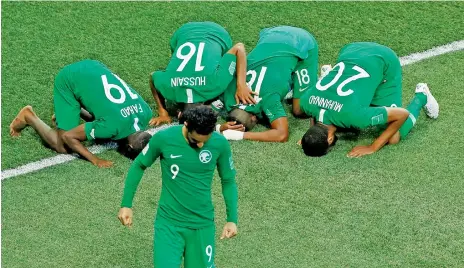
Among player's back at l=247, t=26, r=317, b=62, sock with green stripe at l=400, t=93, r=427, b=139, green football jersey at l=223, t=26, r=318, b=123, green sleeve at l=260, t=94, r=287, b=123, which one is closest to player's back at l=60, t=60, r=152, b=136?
green football jersey at l=223, t=26, r=318, b=123

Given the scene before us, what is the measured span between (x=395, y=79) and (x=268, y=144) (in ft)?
4.42

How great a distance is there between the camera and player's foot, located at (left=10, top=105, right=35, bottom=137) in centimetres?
1134

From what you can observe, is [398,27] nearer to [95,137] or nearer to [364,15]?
[364,15]

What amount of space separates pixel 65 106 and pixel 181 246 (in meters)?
3.00

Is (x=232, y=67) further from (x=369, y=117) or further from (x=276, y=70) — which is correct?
(x=369, y=117)

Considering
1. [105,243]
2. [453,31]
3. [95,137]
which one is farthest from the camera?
[453,31]

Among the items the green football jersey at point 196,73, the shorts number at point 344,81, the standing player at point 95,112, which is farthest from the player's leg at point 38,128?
the shorts number at point 344,81

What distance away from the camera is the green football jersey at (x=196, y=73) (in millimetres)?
11305

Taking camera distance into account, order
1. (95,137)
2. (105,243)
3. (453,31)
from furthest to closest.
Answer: (453,31)
(95,137)
(105,243)

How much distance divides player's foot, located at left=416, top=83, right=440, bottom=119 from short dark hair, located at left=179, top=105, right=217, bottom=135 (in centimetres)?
413

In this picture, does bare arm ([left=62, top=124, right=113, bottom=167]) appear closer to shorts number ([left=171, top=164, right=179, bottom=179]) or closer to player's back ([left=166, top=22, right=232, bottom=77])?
player's back ([left=166, top=22, right=232, bottom=77])

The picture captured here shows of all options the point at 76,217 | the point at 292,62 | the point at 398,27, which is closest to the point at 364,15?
the point at 398,27

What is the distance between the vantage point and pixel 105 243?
32.0ft

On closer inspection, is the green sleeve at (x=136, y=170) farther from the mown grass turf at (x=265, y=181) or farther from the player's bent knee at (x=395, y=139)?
the player's bent knee at (x=395, y=139)
